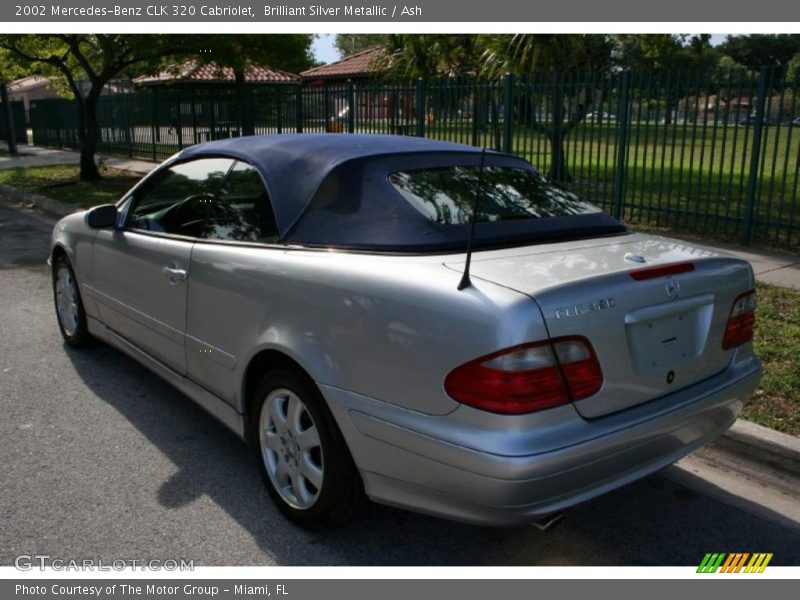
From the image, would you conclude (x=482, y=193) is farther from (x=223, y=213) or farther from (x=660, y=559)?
(x=660, y=559)

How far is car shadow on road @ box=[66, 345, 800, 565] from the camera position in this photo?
3090 mm

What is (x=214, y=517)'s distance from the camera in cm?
337

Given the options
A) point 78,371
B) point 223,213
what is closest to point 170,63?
point 78,371

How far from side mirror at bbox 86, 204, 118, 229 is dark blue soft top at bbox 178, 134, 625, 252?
115 centimetres

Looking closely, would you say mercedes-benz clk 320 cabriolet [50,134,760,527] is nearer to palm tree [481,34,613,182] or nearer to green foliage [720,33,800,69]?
palm tree [481,34,613,182]

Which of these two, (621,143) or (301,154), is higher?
(301,154)

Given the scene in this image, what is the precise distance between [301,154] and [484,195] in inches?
34.7

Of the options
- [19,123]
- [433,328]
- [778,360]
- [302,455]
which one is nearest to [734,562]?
[433,328]

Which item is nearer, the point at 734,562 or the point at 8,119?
the point at 734,562

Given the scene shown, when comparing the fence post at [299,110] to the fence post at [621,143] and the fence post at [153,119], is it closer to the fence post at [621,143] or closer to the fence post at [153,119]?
the fence post at [153,119]

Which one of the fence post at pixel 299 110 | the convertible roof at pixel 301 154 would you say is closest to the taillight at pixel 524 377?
the convertible roof at pixel 301 154

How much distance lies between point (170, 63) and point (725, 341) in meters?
16.8

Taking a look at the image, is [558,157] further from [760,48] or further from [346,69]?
[760,48]

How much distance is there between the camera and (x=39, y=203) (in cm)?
1422
